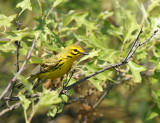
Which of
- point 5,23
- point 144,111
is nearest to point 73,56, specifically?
point 5,23

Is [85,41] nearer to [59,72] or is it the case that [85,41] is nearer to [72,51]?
[72,51]

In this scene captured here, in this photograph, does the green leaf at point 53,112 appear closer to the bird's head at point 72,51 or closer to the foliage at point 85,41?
the foliage at point 85,41

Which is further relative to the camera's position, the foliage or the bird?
the bird

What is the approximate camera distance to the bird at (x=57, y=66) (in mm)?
2914

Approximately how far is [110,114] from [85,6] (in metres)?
2.82

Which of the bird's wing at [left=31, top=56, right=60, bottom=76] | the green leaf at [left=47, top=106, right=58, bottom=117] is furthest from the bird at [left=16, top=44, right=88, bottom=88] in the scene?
the green leaf at [left=47, top=106, right=58, bottom=117]

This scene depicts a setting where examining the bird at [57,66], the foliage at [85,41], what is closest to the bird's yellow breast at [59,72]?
the bird at [57,66]

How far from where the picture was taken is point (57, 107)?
2.79 meters

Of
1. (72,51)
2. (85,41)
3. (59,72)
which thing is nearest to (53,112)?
(59,72)

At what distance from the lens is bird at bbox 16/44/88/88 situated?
2.91 meters

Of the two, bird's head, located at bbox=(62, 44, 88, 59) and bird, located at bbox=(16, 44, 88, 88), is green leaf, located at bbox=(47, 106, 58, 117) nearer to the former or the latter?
bird, located at bbox=(16, 44, 88, 88)

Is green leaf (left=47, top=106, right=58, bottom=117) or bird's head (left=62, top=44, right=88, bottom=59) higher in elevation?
bird's head (left=62, top=44, right=88, bottom=59)

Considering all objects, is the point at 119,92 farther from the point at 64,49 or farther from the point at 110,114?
the point at 64,49

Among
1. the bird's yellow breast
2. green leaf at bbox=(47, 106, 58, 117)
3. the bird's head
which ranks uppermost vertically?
the bird's head
